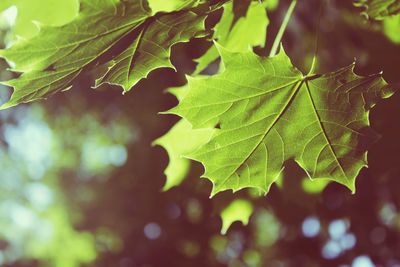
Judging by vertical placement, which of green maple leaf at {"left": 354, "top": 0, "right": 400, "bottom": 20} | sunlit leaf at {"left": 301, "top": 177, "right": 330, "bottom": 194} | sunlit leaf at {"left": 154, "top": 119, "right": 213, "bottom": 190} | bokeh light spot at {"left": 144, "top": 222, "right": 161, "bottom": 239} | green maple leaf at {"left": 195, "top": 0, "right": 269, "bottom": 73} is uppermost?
green maple leaf at {"left": 195, "top": 0, "right": 269, "bottom": 73}

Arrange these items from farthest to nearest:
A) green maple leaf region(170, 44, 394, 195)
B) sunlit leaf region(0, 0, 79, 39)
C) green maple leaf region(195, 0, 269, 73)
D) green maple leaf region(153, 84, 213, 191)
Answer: green maple leaf region(153, 84, 213, 191) → green maple leaf region(195, 0, 269, 73) → sunlit leaf region(0, 0, 79, 39) → green maple leaf region(170, 44, 394, 195)

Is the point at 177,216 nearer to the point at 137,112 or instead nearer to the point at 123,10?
the point at 137,112

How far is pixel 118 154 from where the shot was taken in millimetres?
9086

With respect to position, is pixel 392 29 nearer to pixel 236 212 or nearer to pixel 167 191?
pixel 236 212

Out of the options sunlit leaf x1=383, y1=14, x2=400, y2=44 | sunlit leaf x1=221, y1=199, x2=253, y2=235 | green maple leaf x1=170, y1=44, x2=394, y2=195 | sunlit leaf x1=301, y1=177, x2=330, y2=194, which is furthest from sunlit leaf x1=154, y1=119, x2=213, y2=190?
sunlit leaf x1=383, y1=14, x2=400, y2=44

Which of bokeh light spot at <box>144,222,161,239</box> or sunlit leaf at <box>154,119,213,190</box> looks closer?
sunlit leaf at <box>154,119,213,190</box>

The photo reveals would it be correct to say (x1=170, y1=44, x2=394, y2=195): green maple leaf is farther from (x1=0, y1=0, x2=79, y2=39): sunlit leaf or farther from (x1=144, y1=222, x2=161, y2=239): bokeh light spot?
(x1=144, y1=222, x2=161, y2=239): bokeh light spot

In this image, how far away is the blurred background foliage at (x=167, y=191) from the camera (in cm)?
229

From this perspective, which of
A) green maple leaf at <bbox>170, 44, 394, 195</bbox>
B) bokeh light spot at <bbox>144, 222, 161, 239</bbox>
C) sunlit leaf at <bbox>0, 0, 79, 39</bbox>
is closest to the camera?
green maple leaf at <bbox>170, 44, 394, 195</bbox>

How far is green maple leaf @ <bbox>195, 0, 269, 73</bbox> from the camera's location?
1.88 meters

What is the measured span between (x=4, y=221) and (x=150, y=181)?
292 inches

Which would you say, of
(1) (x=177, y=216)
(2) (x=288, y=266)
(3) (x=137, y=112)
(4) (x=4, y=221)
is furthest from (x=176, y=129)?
Answer: (4) (x=4, y=221)

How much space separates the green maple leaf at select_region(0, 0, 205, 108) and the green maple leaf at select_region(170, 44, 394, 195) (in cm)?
19

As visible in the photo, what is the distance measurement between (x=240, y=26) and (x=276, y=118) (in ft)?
2.08
